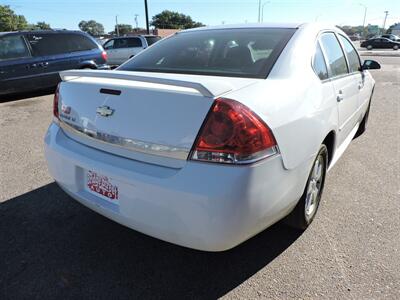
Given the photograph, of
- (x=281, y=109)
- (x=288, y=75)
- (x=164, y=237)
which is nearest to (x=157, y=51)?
Answer: (x=288, y=75)

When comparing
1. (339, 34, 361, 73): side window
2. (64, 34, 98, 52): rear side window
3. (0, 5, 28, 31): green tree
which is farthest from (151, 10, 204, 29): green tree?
(339, 34, 361, 73): side window

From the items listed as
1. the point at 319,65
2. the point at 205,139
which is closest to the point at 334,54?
the point at 319,65

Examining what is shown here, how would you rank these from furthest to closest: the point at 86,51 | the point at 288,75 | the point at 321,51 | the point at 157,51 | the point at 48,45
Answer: the point at 86,51
the point at 48,45
the point at 157,51
the point at 321,51
the point at 288,75

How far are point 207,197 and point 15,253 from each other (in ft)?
5.44

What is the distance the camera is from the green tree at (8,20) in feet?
243

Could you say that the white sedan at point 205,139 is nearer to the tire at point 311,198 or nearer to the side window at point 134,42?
the tire at point 311,198

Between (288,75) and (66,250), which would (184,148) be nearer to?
(288,75)

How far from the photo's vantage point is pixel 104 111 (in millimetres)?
2244

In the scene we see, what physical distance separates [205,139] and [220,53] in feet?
3.88

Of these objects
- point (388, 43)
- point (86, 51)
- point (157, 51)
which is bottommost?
point (388, 43)

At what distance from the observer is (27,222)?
9.89 feet

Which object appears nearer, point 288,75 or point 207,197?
point 207,197

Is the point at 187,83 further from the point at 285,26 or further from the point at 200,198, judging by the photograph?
the point at 285,26

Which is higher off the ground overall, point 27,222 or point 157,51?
point 157,51
